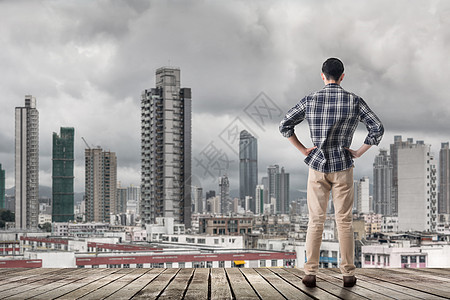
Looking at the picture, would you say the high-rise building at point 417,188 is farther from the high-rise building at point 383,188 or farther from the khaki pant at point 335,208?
the khaki pant at point 335,208

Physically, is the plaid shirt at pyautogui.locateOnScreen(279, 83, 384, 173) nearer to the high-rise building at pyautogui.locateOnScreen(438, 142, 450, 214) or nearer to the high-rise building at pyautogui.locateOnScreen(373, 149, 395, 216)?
the high-rise building at pyautogui.locateOnScreen(438, 142, 450, 214)

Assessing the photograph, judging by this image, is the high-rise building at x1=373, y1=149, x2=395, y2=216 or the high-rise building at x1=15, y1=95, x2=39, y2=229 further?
the high-rise building at x1=373, y1=149, x2=395, y2=216

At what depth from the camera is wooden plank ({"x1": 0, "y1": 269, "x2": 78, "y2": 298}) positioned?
3.52m

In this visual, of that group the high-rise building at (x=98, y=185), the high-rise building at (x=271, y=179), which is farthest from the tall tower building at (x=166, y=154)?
the high-rise building at (x=271, y=179)

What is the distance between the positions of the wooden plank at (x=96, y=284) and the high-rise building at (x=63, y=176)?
12546cm

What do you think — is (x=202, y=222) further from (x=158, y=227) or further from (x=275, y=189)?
(x=275, y=189)

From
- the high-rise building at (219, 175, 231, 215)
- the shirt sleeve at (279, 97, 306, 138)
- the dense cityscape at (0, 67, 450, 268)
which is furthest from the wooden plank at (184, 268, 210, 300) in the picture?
the high-rise building at (219, 175, 231, 215)

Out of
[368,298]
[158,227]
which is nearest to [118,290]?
[368,298]

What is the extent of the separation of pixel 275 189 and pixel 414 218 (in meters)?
80.1

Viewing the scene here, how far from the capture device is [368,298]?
3.20 meters

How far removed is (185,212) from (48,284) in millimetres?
76519

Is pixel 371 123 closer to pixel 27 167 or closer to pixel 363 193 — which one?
pixel 27 167

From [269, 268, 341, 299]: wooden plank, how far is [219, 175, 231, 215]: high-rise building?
13163cm

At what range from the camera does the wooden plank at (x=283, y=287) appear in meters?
3.27
